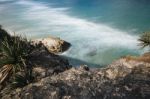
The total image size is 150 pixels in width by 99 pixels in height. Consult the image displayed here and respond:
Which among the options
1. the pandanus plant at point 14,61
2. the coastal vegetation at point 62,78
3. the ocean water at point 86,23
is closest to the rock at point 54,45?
the ocean water at point 86,23

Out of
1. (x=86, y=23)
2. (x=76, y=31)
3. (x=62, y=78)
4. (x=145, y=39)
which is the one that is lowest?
(x=76, y=31)

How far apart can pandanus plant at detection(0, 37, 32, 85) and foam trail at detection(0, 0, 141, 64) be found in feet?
35.5

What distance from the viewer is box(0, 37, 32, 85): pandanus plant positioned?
1414cm

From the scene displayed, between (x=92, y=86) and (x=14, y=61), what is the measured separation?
15.7ft

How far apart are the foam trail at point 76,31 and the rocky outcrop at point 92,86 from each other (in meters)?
12.3

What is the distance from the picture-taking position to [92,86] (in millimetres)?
11922

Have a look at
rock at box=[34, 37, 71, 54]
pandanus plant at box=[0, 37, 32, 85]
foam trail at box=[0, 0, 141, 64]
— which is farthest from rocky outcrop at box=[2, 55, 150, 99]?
rock at box=[34, 37, 71, 54]

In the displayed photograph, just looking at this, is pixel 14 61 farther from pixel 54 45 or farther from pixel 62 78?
pixel 54 45

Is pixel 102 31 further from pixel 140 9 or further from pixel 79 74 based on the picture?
pixel 79 74

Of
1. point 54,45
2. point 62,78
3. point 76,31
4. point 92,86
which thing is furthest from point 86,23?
point 92,86

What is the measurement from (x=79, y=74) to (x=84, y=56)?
46.1ft

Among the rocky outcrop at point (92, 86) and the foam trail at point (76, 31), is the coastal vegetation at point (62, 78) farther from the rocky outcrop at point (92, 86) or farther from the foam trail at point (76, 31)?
the foam trail at point (76, 31)

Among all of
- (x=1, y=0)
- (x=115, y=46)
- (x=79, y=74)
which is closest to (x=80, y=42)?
(x=115, y=46)

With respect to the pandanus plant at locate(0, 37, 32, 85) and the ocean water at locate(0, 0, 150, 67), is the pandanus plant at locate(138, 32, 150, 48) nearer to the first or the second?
the ocean water at locate(0, 0, 150, 67)
